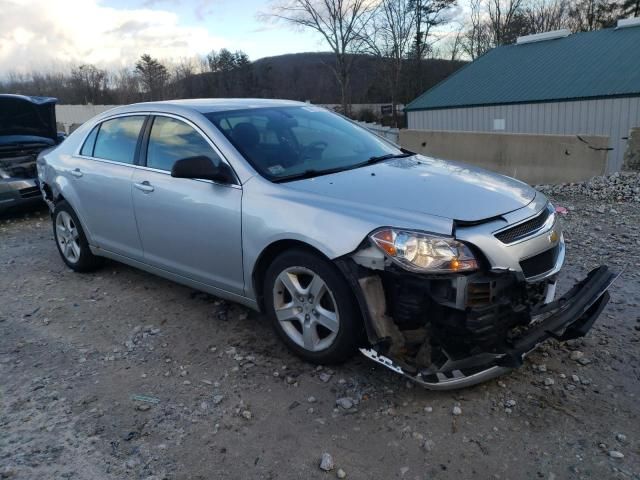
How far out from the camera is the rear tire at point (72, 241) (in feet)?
17.3

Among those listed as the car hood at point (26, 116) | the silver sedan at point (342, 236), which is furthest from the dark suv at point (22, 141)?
the silver sedan at point (342, 236)

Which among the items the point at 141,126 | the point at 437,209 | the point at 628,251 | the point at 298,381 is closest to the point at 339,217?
the point at 437,209

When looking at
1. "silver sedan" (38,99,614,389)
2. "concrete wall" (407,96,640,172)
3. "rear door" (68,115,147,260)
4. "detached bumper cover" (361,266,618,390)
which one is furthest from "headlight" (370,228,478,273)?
"concrete wall" (407,96,640,172)

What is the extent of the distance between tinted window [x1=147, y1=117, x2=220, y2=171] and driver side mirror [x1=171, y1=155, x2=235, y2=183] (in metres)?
0.18

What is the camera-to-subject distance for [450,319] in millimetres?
2752

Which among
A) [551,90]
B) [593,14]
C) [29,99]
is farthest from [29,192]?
[593,14]

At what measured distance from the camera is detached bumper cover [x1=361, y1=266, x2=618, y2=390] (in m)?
2.75

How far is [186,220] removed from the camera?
152 inches

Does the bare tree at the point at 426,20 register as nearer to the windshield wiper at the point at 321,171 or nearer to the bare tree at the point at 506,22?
the bare tree at the point at 506,22

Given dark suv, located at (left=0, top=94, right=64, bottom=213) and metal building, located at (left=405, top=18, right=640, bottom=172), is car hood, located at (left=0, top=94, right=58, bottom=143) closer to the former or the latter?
dark suv, located at (left=0, top=94, right=64, bottom=213)

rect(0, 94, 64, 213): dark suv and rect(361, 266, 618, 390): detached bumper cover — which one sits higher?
rect(0, 94, 64, 213): dark suv

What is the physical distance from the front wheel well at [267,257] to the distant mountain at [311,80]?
133 feet

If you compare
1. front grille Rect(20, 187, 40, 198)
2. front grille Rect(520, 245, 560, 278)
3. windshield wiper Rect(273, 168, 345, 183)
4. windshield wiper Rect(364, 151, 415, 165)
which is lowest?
front grille Rect(20, 187, 40, 198)

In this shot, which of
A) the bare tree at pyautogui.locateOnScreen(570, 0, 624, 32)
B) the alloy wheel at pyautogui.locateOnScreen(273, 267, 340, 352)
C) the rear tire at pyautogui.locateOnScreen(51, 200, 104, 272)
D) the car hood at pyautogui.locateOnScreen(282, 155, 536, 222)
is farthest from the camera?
the bare tree at pyautogui.locateOnScreen(570, 0, 624, 32)
